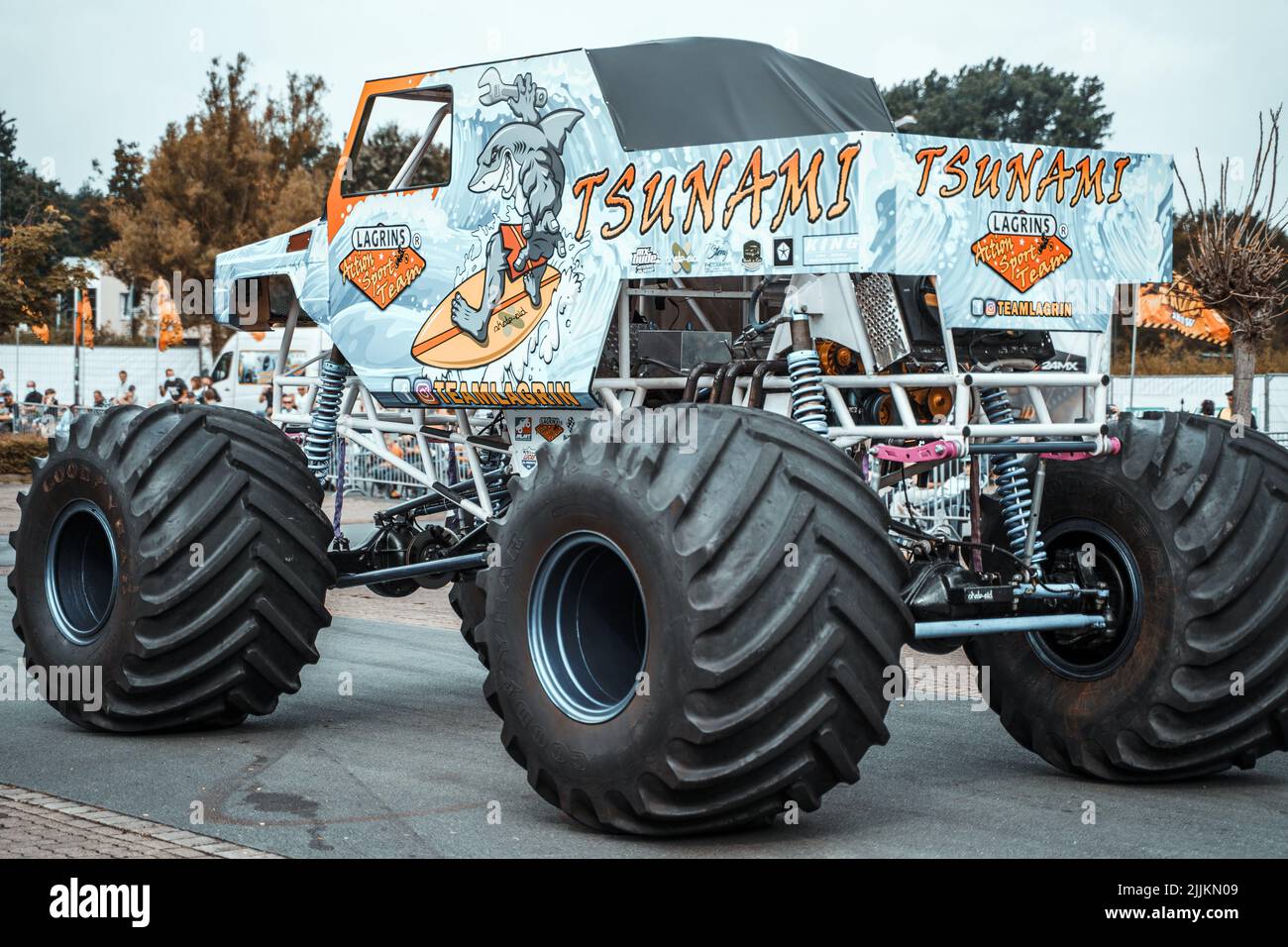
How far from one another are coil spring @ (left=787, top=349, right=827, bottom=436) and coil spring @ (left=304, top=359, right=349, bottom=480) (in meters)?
3.26

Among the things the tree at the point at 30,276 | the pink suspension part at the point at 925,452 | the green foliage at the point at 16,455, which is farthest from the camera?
the tree at the point at 30,276

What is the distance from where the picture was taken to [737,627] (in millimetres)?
5578

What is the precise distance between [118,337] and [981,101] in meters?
34.8

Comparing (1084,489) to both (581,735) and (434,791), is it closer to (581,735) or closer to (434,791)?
(581,735)

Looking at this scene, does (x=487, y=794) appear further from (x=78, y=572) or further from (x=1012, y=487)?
(x=78, y=572)

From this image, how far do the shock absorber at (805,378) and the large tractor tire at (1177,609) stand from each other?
1.40 meters

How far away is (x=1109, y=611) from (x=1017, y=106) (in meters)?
61.2

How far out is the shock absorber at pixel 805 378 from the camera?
6812 mm

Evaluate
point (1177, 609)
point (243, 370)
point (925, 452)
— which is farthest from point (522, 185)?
point (243, 370)

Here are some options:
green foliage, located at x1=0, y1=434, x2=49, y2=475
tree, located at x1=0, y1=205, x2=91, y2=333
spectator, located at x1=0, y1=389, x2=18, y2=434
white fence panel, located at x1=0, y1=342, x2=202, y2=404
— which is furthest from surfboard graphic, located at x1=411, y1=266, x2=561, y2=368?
white fence panel, located at x1=0, y1=342, x2=202, y2=404

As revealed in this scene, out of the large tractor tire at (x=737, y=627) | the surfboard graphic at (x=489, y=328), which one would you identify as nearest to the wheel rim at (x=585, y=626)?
the large tractor tire at (x=737, y=627)

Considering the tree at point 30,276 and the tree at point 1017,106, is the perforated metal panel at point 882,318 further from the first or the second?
the tree at point 1017,106

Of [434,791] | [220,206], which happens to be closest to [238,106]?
[220,206]

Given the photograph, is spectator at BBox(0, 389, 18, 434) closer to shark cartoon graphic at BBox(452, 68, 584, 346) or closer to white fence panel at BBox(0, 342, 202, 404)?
white fence panel at BBox(0, 342, 202, 404)
